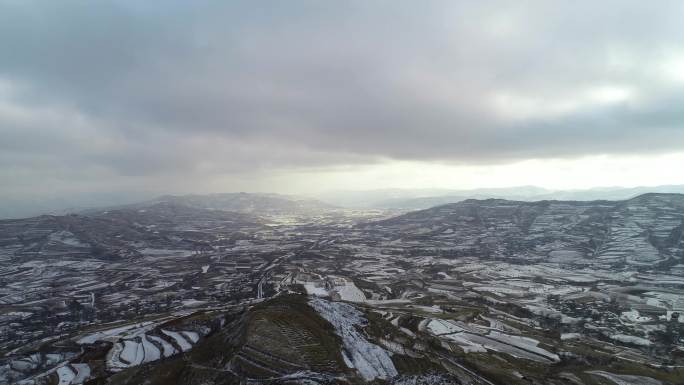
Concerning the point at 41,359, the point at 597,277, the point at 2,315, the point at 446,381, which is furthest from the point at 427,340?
the point at 2,315

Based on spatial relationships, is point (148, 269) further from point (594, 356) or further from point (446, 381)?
point (594, 356)

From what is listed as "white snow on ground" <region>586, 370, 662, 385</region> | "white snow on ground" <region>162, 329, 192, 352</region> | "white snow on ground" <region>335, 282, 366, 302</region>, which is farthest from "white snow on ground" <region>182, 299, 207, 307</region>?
"white snow on ground" <region>586, 370, 662, 385</region>

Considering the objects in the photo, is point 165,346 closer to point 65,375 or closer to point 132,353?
point 132,353

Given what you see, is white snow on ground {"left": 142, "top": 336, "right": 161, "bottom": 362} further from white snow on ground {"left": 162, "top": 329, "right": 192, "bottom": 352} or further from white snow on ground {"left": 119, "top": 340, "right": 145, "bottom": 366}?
white snow on ground {"left": 162, "top": 329, "right": 192, "bottom": 352}

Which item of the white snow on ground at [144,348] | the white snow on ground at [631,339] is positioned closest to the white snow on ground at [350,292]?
the white snow on ground at [144,348]

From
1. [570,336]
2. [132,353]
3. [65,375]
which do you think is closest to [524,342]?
[570,336]

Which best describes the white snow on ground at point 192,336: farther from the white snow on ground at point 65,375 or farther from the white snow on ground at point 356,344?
the white snow on ground at point 356,344

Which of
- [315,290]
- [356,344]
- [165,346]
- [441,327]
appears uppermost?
[356,344]
